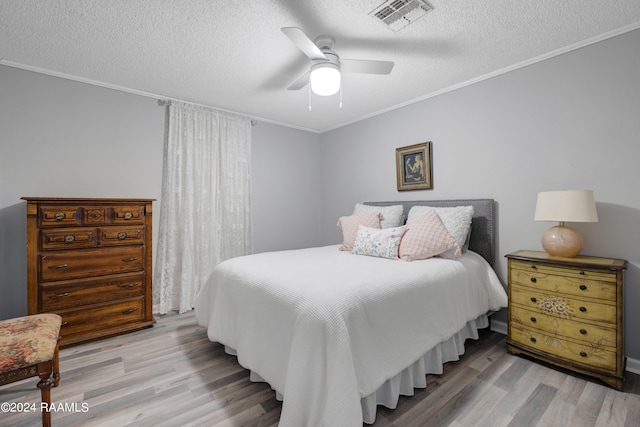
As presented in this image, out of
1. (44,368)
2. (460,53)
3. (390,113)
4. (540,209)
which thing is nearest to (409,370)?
(540,209)

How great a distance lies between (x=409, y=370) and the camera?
1.68m

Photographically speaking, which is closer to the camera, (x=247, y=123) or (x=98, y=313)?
(x=98, y=313)

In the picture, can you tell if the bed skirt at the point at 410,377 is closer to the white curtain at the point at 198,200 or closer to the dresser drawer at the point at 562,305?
the dresser drawer at the point at 562,305

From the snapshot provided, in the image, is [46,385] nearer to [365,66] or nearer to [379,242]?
[379,242]

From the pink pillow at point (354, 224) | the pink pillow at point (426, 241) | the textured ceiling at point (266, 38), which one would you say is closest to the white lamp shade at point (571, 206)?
the pink pillow at point (426, 241)

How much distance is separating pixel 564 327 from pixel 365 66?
2306 millimetres

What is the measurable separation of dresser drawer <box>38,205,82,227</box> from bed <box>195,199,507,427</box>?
1.23 meters

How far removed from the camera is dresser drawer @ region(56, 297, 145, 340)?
2.34 metres

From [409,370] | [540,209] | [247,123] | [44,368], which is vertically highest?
[247,123]

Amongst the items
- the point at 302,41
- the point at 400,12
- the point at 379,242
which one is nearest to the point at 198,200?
the point at 379,242

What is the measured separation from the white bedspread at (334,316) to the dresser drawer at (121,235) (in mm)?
903

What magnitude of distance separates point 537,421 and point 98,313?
323 centimetres

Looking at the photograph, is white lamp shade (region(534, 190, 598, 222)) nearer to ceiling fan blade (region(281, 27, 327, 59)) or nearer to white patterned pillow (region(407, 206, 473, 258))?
white patterned pillow (region(407, 206, 473, 258))

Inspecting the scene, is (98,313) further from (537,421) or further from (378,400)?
(537,421)
